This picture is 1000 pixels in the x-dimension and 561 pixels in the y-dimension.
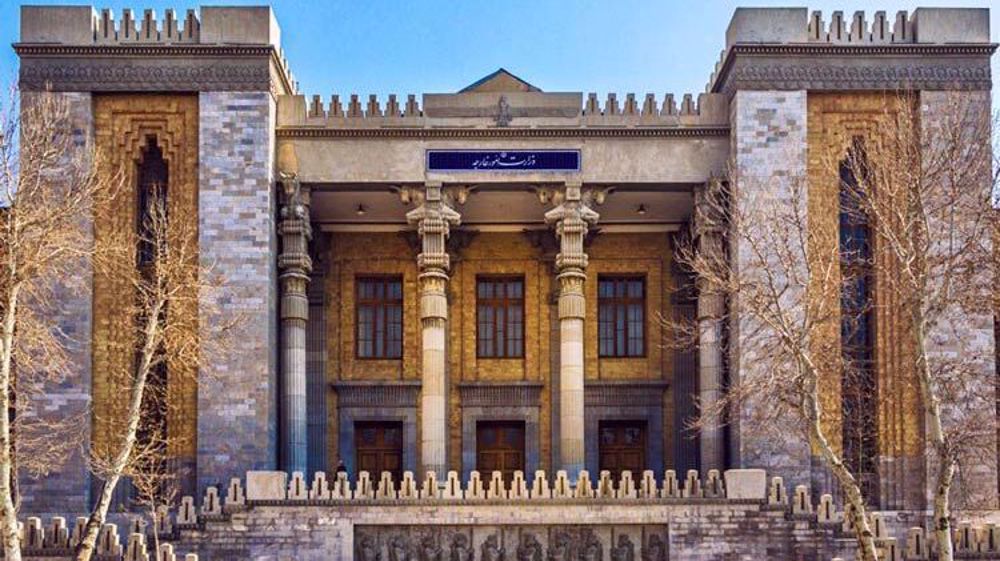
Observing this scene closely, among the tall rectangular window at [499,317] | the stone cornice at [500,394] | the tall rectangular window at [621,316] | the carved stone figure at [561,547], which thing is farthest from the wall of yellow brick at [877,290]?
the tall rectangular window at [499,317]

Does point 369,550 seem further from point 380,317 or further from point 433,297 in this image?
point 380,317

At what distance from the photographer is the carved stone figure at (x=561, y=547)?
30.9 metres

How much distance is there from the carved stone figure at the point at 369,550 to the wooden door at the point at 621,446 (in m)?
10.2

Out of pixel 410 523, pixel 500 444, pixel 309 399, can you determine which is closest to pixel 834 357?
pixel 410 523

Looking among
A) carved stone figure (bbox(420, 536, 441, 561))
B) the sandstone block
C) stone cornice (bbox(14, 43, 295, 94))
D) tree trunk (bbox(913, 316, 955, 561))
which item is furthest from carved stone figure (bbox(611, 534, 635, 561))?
stone cornice (bbox(14, 43, 295, 94))

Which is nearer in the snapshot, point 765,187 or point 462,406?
point 765,187

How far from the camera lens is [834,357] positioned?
29.6 meters

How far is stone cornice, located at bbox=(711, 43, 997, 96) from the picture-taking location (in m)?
34.0

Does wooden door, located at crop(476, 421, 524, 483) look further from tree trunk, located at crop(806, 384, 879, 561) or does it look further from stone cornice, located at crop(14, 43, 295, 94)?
tree trunk, located at crop(806, 384, 879, 561)

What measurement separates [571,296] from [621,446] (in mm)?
6305

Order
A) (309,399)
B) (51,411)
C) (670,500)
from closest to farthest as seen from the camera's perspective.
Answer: (670,500)
(51,411)
(309,399)

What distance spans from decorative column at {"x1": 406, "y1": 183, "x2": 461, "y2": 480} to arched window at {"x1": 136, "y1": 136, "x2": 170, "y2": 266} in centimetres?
589

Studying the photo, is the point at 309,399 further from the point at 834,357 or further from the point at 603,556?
the point at 834,357

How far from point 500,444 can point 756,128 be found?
11.4 metres
